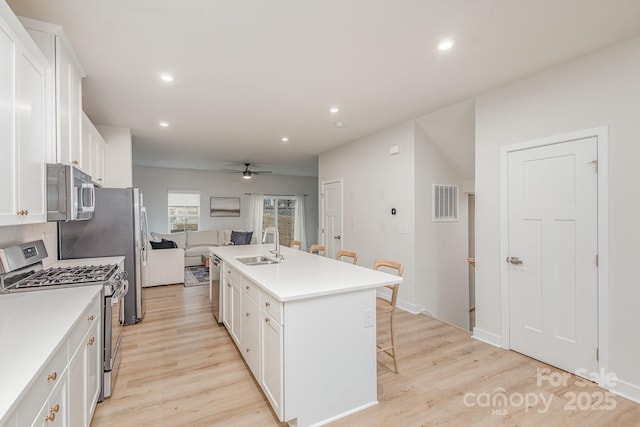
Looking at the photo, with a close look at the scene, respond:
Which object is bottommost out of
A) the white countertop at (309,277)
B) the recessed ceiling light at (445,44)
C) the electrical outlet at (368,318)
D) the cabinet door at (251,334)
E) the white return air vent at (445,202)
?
the cabinet door at (251,334)

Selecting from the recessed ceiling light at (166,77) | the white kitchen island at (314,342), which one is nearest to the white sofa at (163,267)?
the recessed ceiling light at (166,77)

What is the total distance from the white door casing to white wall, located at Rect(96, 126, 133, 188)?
4.87 m

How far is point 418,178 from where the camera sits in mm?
4133

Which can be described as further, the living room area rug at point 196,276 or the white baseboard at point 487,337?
the living room area rug at point 196,276

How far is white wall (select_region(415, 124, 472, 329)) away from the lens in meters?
4.16

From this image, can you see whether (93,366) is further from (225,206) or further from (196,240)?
(225,206)

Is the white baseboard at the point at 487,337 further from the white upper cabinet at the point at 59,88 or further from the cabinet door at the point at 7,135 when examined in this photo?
the white upper cabinet at the point at 59,88

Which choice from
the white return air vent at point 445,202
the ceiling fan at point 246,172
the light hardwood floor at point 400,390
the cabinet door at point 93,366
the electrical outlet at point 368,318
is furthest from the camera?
the ceiling fan at point 246,172

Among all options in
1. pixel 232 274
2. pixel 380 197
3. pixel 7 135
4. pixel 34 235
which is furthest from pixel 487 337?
pixel 34 235

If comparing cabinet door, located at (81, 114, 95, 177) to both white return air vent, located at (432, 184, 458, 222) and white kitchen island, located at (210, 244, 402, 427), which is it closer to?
white kitchen island, located at (210, 244, 402, 427)

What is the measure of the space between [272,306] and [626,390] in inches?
105

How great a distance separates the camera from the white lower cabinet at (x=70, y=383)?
3.45ft

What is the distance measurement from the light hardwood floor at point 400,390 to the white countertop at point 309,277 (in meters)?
0.87

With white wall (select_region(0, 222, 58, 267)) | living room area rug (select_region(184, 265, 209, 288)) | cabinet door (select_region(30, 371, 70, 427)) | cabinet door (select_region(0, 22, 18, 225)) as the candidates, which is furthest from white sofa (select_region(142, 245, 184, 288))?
cabinet door (select_region(30, 371, 70, 427))
